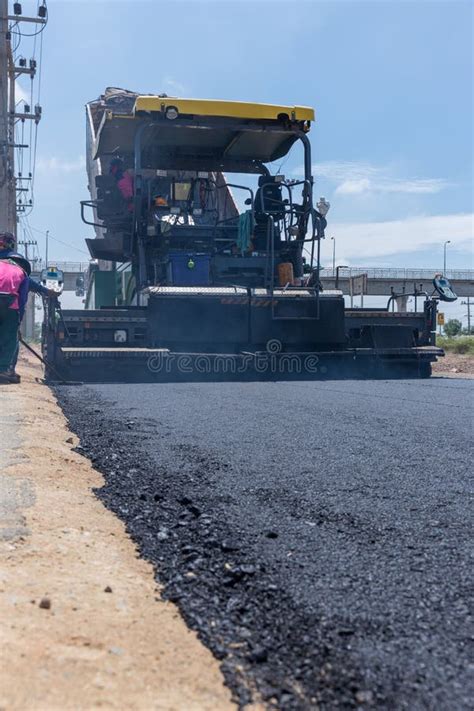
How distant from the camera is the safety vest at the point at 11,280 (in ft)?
23.2

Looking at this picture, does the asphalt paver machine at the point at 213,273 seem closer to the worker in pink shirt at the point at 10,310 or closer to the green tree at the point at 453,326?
the worker in pink shirt at the point at 10,310

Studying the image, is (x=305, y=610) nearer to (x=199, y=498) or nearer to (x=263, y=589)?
(x=263, y=589)

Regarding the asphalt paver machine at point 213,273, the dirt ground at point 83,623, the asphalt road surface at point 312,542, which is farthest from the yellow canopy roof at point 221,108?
the dirt ground at point 83,623

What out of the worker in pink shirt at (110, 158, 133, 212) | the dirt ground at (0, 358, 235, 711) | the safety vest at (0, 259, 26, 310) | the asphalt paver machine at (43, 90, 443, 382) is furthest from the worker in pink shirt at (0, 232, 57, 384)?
the dirt ground at (0, 358, 235, 711)

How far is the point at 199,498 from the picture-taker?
3031 mm

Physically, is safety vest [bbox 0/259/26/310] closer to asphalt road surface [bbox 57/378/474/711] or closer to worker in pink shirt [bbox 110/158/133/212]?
asphalt road surface [bbox 57/378/474/711]

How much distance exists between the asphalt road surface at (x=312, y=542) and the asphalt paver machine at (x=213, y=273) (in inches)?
133

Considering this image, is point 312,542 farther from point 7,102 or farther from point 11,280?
point 7,102

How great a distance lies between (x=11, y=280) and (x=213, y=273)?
9.01 feet

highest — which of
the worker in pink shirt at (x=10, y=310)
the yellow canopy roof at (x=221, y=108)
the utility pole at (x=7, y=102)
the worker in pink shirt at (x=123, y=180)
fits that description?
the utility pole at (x=7, y=102)

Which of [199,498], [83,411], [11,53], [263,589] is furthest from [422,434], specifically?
[11,53]

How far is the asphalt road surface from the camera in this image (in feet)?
5.25

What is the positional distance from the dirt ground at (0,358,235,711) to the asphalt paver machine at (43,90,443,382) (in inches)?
224

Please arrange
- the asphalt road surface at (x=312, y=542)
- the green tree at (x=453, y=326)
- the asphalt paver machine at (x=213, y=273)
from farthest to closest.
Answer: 1. the green tree at (x=453, y=326)
2. the asphalt paver machine at (x=213, y=273)
3. the asphalt road surface at (x=312, y=542)
